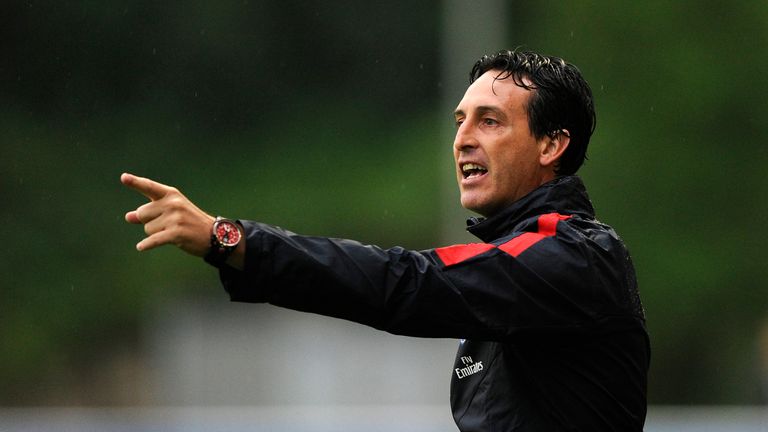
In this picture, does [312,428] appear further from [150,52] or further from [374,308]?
[150,52]

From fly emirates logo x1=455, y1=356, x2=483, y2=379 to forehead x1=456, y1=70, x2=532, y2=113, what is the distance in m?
0.77

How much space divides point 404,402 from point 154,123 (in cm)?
612

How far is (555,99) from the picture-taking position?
4.38 metres

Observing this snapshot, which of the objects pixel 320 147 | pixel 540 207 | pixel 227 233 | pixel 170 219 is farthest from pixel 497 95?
pixel 320 147

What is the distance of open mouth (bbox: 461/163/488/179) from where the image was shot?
14.3ft

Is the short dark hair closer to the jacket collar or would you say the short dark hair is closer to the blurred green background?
the jacket collar

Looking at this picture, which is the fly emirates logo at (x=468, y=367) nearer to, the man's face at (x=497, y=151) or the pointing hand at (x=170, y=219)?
the man's face at (x=497, y=151)

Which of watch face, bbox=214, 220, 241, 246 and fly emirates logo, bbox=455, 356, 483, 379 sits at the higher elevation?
watch face, bbox=214, 220, 241, 246

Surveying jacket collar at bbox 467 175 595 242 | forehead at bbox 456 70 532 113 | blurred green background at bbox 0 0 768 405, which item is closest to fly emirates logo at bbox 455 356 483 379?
jacket collar at bbox 467 175 595 242

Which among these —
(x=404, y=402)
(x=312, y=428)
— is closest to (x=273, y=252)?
(x=312, y=428)

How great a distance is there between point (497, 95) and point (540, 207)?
0.50 metres

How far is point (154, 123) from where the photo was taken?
21.3 meters

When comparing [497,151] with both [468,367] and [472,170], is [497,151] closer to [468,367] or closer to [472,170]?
[472,170]

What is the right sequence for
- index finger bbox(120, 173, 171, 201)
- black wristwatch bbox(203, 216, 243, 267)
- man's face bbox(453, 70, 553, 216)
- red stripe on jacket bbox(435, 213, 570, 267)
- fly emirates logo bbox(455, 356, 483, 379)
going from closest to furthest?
index finger bbox(120, 173, 171, 201) < black wristwatch bbox(203, 216, 243, 267) < red stripe on jacket bbox(435, 213, 570, 267) < fly emirates logo bbox(455, 356, 483, 379) < man's face bbox(453, 70, 553, 216)
